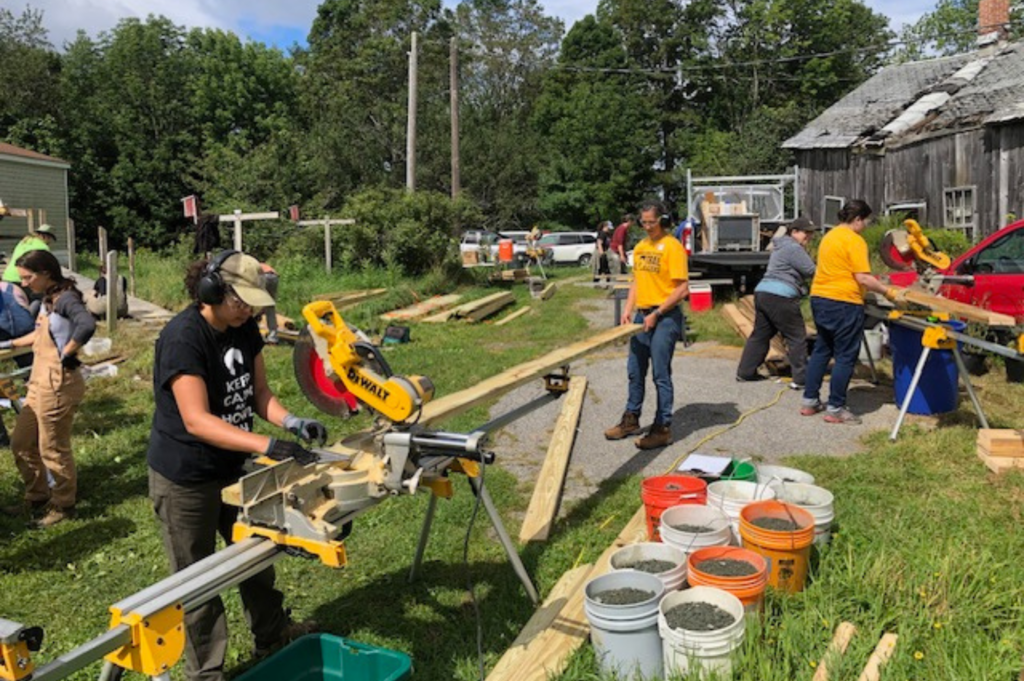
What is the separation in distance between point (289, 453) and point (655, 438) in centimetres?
429

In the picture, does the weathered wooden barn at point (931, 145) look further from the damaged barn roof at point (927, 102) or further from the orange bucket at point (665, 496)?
the orange bucket at point (665, 496)

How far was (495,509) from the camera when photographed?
467 centimetres

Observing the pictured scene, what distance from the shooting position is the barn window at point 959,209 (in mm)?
17375

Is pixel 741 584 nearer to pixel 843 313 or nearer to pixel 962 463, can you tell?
pixel 962 463

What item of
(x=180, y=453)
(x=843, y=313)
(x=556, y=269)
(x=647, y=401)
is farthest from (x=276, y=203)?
(x=180, y=453)

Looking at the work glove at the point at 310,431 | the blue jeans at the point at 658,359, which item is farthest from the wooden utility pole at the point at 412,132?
the work glove at the point at 310,431

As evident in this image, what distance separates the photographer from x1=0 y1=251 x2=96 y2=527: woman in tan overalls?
5.50 metres

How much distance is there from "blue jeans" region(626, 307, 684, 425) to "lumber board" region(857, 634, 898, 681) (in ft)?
10.3

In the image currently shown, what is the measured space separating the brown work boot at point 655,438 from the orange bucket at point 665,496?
206 cm

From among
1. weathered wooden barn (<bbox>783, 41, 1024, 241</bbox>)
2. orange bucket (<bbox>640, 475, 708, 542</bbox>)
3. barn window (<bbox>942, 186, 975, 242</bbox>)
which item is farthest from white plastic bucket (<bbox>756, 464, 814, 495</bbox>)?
barn window (<bbox>942, 186, 975, 242</bbox>)

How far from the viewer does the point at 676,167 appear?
46188 mm

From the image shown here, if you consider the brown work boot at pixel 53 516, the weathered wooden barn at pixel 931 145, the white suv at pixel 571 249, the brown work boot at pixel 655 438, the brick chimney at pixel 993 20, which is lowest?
the brown work boot at pixel 53 516

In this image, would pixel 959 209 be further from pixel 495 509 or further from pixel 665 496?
pixel 495 509

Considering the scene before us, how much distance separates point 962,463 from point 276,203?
2426 centimetres
